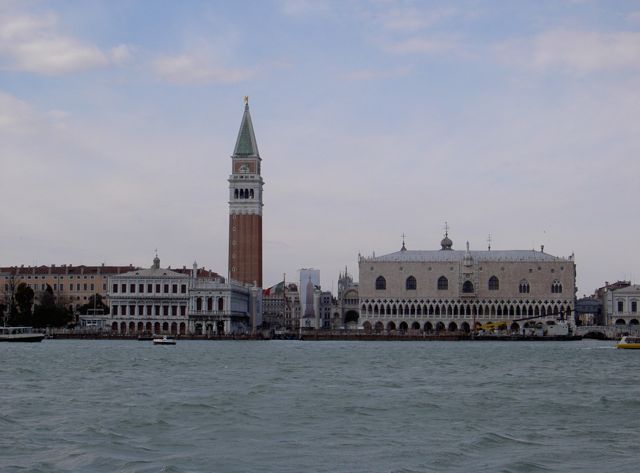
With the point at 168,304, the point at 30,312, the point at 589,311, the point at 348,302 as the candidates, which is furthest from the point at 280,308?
the point at 30,312

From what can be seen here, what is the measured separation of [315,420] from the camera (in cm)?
2956

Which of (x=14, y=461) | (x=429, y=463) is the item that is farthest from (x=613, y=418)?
(x=14, y=461)

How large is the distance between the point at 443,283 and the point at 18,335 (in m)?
50.8

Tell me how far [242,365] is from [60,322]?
220 feet

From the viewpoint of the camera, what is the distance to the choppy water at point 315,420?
75.4ft

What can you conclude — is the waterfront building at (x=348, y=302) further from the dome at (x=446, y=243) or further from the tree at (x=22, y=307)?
the tree at (x=22, y=307)

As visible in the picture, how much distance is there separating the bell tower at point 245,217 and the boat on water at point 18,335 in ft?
118

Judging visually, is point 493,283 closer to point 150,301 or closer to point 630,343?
point 630,343

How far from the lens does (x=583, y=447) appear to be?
24.9 metres

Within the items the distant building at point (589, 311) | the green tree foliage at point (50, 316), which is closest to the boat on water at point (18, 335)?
the green tree foliage at point (50, 316)

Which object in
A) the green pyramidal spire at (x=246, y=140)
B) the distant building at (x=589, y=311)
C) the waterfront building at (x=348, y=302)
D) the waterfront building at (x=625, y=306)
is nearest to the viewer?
the waterfront building at (x=625, y=306)

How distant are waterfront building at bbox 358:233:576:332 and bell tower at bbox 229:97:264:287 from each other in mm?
12486

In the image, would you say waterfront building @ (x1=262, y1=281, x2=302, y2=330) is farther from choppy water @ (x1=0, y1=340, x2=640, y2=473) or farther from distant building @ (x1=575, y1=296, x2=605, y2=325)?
choppy water @ (x1=0, y1=340, x2=640, y2=473)

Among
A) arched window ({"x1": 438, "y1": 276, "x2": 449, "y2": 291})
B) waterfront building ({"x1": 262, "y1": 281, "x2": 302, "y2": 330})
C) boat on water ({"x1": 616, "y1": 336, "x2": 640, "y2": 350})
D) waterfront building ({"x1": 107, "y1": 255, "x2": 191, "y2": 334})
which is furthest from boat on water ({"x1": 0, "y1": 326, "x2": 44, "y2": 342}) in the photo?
waterfront building ({"x1": 262, "y1": 281, "x2": 302, "y2": 330})
